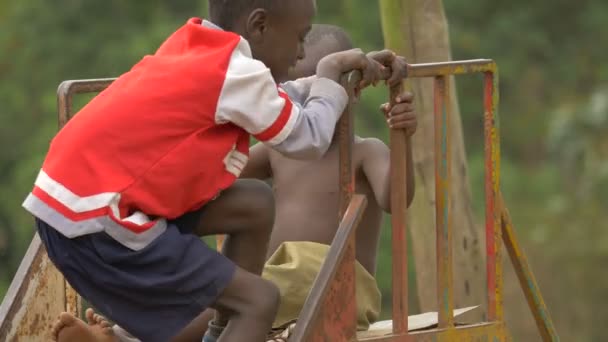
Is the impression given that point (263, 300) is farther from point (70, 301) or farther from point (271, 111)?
point (70, 301)

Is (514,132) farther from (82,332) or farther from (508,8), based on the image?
(82,332)

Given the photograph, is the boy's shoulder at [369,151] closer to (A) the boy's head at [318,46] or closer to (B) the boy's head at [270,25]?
(A) the boy's head at [318,46]

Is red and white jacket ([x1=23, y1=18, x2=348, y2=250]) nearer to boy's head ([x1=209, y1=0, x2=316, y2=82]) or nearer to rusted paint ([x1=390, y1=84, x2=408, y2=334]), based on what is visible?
boy's head ([x1=209, y1=0, x2=316, y2=82])

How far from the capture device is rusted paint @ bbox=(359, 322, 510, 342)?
13.5ft

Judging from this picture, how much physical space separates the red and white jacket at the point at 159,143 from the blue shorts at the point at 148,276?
4 centimetres

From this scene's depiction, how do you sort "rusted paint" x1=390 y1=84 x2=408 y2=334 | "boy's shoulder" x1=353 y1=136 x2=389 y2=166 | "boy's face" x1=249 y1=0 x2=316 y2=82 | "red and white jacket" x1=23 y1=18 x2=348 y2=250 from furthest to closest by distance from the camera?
"boy's shoulder" x1=353 y1=136 x2=389 y2=166, "rusted paint" x1=390 y1=84 x2=408 y2=334, "boy's face" x1=249 y1=0 x2=316 y2=82, "red and white jacket" x1=23 y1=18 x2=348 y2=250

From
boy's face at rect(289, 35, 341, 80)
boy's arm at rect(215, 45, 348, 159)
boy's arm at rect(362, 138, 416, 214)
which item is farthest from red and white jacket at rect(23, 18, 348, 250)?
boy's face at rect(289, 35, 341, 80)

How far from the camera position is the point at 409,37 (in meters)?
5.93

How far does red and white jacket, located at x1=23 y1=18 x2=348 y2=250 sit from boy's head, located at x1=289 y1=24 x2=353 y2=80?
1.04m

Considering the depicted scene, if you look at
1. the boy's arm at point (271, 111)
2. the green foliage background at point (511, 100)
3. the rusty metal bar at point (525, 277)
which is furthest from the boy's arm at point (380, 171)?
the green foliage background at point (511, 100)

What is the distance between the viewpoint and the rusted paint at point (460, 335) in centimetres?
413

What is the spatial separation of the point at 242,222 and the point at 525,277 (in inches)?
49.8

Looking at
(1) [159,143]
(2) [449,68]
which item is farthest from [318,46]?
(1) [159,143]

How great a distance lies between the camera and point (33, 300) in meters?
4.47
